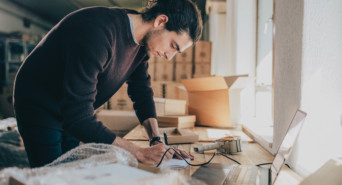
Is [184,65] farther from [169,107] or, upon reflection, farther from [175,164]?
[175,164]

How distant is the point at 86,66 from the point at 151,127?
2.03ft

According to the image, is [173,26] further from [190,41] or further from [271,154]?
[271,154]

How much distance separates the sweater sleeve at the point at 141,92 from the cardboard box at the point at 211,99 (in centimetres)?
Result: 68

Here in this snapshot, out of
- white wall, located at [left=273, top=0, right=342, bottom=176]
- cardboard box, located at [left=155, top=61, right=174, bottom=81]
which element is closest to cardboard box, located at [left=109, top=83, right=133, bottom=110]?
cardboard box, located at [left=155, top=61, right=174, bottom=81]

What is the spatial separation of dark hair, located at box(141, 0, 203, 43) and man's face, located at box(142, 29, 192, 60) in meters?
0.02

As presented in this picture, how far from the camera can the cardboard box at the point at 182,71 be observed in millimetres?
3465

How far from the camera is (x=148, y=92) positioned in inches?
63.7

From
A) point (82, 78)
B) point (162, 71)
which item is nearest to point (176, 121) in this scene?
point (82, 78)

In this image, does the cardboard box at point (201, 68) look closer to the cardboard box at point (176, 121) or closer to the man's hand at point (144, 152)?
the cardboard box at point (176, 121)

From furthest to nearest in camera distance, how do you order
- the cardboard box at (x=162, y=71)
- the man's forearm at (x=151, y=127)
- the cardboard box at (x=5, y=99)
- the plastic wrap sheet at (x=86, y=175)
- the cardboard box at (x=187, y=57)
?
the cardboard box at (x=5, y=99)
the cardboard box at (x=187, y=57)
the cardboard box at (x=162, y=71)
the man's forearm at (x=151, y=127)
the plastic wrap sheet at (x=86, y=175)

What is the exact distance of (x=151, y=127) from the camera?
1.49 meters

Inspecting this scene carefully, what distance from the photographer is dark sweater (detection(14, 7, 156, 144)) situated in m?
0.97

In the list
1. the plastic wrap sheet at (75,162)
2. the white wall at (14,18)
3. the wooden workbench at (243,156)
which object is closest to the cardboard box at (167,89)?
the wooden workbench at (243,156)

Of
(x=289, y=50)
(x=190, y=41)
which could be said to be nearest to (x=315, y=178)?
(x=289, y=50)
